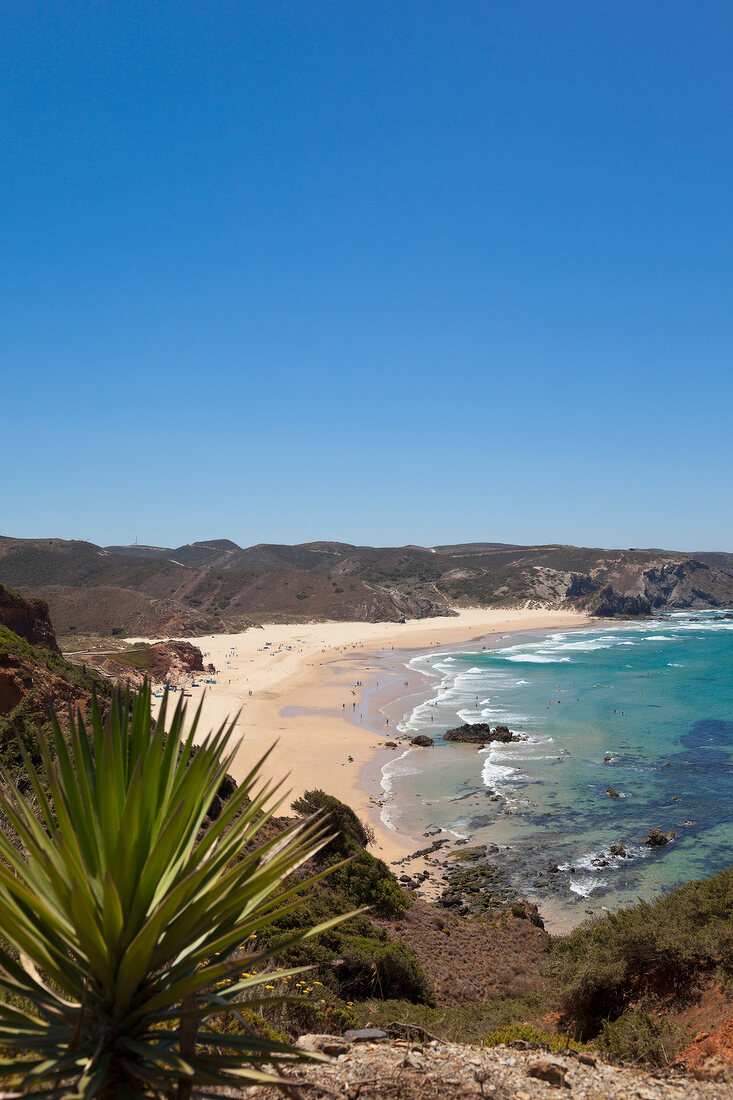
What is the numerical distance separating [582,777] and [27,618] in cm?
2680

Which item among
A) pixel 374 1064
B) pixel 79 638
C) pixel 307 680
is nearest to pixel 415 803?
pixel 374 1064

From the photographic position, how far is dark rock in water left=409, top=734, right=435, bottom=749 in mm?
32531

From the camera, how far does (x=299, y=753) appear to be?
30.2 m

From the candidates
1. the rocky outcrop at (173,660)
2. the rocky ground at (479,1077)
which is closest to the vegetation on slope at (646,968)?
the rocky ground at (479,1077)

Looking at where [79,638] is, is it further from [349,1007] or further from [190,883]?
[190,883]

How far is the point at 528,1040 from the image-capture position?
19.2 feet

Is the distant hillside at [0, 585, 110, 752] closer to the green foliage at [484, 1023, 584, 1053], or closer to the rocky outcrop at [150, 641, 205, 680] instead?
the green foliage at [484, 1023, 584, 1053]

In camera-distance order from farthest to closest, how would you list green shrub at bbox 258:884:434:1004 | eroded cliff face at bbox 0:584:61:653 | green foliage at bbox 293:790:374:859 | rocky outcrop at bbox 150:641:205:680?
rocky outcrop at bbox 150:641:205:680
eroded cliff face at bbox 0:584:61:653
green foliage at bbox 293:790:374:859
green shrub at bbox 258:884:434:1004

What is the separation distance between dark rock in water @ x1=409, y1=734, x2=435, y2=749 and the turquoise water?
521 millimetres

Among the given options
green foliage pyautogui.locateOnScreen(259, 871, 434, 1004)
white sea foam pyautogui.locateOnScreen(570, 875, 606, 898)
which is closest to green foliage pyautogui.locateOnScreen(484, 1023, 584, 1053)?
green foliage pyautogui.locateOnScreen(259, 871, 434, 1004)

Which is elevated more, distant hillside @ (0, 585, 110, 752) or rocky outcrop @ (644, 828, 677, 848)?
distant hillside @ (0, 585, 110, 752)

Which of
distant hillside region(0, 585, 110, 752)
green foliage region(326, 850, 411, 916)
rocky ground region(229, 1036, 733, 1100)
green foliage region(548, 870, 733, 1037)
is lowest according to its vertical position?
green foliage region(326, 850, 411, 916)

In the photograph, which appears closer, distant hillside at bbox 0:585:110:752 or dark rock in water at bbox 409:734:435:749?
distant hillside at bbox 0:585:110:752

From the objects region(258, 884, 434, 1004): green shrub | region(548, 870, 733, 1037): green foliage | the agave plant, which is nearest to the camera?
the agave plant
